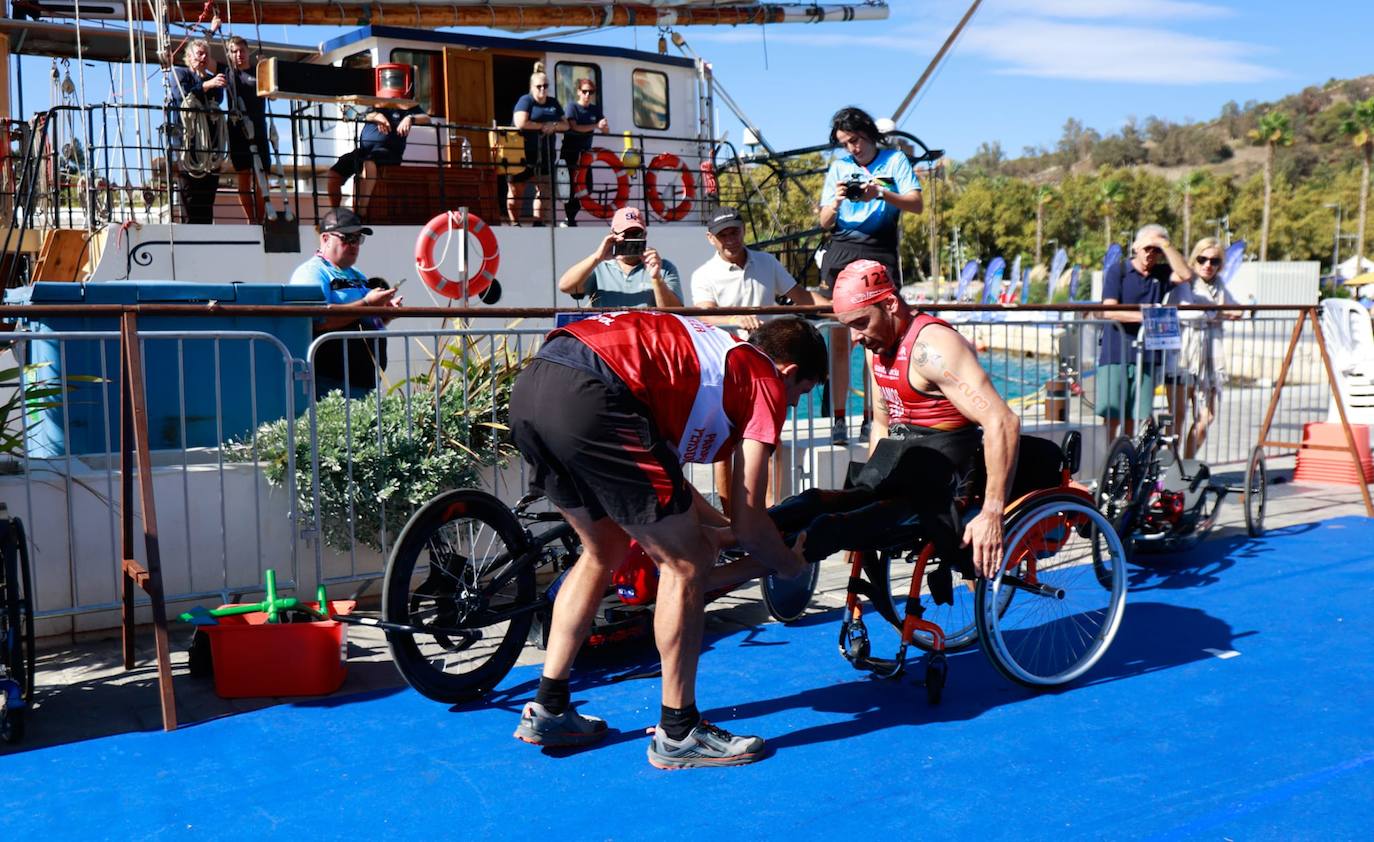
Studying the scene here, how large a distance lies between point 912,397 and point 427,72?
11249mm

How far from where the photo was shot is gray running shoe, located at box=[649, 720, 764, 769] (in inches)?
157

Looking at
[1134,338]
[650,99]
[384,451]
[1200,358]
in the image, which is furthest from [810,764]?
[650,99]

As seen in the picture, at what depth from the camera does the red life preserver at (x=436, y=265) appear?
328 inches

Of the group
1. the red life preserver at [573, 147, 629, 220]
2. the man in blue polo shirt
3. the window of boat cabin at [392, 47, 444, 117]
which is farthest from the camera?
the window of boat cabin at [392, 47, 444, 117]

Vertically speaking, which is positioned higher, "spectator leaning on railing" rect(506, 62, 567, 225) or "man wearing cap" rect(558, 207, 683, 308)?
"spectator leaning on railing" rect(506, 62, 567, 225)

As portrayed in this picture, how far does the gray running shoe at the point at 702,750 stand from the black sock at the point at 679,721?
13 millimetres

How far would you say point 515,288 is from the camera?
1328 centimetres

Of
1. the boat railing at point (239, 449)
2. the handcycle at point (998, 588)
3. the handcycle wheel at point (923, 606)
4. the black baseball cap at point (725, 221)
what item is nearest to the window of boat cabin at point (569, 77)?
the black baseball cap at point (725, 221)

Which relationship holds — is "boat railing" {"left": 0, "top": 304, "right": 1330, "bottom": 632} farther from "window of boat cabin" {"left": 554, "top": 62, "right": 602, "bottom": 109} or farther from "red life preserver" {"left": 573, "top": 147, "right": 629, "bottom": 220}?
"window of boat cabin" {"left": 554, "top": 62, "right": 602, "bottom": 109}

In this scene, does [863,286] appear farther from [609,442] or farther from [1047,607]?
[1047,607]

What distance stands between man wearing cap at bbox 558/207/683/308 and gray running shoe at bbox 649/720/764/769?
3158 mm

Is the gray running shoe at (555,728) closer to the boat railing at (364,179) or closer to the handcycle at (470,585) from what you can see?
the handcycle at (470,585)

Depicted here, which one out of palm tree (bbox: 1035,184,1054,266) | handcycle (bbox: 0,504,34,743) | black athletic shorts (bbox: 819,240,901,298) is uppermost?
palm tree (bbox: 1035,184,1054,266)

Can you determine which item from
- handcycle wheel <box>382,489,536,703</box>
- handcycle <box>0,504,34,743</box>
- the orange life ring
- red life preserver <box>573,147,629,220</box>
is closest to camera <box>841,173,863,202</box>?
handcycle wheel <box>382,489,536,703</box>
